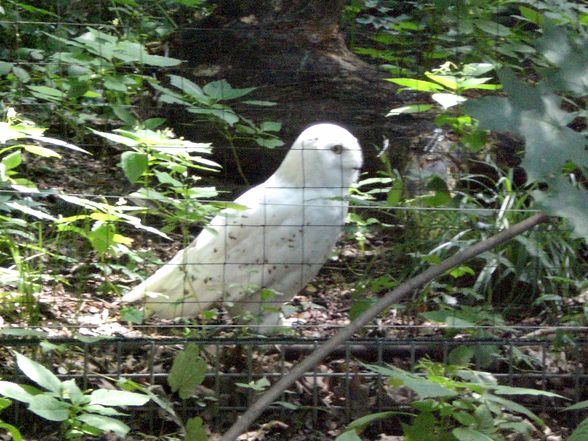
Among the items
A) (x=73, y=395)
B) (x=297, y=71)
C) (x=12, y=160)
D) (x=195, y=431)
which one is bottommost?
(x=195, y=431)

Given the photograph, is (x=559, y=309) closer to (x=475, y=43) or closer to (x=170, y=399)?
(x=475, y=43)

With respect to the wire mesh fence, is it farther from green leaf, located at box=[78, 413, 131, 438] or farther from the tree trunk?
the tree trunk

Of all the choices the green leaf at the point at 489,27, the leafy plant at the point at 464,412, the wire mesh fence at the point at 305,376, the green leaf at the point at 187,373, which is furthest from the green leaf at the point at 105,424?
the green leaf at the point at 489,27

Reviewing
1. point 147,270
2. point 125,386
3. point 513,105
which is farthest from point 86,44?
point 513,105

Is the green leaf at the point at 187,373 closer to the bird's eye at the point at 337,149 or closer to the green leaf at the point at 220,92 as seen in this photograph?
the green leaf at the point at 220,92

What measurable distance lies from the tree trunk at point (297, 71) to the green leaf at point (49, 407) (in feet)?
8.01

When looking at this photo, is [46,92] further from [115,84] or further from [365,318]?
[365,318]

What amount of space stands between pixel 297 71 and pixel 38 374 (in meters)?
2.64

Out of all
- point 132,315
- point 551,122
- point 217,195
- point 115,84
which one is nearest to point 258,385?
point 132,315

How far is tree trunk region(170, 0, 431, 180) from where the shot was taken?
4.60 m

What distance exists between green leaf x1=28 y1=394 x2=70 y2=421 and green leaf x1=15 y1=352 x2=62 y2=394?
0.03 metres

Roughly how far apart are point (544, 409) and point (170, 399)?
52.3 inches

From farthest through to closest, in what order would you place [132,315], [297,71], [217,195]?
[297,71], [217,195], [132,315]

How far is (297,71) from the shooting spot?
182 inches
